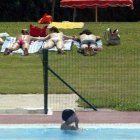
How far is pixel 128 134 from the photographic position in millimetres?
9500

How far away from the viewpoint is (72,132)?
971cm

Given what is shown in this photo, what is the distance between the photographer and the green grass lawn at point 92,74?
42.6 ft

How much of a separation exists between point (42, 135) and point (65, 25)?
16636 mm

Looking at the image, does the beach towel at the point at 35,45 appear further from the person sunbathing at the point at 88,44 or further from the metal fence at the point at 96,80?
the person sunbathing at the point at 88,44

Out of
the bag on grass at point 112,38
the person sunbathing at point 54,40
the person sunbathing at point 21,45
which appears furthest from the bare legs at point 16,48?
the bag on grass at point 112,38

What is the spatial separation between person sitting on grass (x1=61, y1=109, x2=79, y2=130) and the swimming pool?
0.08m

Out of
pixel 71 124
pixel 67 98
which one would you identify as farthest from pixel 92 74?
pixel 71 124

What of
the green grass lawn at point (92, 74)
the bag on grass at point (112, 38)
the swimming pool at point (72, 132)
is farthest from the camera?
the bag on grass at point (112, 38)

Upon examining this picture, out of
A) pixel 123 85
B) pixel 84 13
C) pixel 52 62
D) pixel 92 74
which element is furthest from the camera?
pixel 84 13

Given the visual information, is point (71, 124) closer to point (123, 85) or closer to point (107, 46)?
point (123, 85)

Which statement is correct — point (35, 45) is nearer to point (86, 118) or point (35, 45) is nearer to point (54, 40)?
point (54, 40)

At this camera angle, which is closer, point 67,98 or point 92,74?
point 67,98

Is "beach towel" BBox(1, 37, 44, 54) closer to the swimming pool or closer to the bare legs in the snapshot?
the bare legs

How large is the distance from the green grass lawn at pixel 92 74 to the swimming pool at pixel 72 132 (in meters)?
1.86
